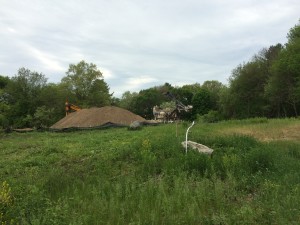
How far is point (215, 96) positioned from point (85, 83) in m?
29.3

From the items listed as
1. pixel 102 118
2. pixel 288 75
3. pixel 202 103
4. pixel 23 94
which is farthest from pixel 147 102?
pixel 102 118

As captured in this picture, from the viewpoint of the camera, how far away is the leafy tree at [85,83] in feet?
206

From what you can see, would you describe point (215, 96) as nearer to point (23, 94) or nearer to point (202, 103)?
point (202, 103)

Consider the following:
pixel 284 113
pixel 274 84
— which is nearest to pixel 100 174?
pixel 274 84

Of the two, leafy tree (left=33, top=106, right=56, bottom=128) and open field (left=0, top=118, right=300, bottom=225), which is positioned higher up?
leafy tree (left=33, top=106, right=56, bottom=128)

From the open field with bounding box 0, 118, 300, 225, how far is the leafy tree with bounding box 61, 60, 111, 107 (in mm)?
51053

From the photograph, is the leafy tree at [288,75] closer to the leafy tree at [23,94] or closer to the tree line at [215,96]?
the tree line at [215,96]

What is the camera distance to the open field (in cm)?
565

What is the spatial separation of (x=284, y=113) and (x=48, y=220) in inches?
1792

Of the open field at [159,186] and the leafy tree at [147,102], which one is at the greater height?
the leafy tree at [147,102]

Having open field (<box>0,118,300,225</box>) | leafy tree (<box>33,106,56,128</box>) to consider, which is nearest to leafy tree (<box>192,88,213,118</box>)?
leafy tree (<box>33,106,56,128</box>)

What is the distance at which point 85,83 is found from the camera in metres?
63.2

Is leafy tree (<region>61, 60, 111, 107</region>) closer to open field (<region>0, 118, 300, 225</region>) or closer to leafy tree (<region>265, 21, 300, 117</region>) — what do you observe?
leafy tree (<region>265, 21, 300, 117</region>)

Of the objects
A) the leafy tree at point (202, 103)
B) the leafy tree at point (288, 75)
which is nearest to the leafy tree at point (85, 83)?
the leafy tree at point (202, 103)
